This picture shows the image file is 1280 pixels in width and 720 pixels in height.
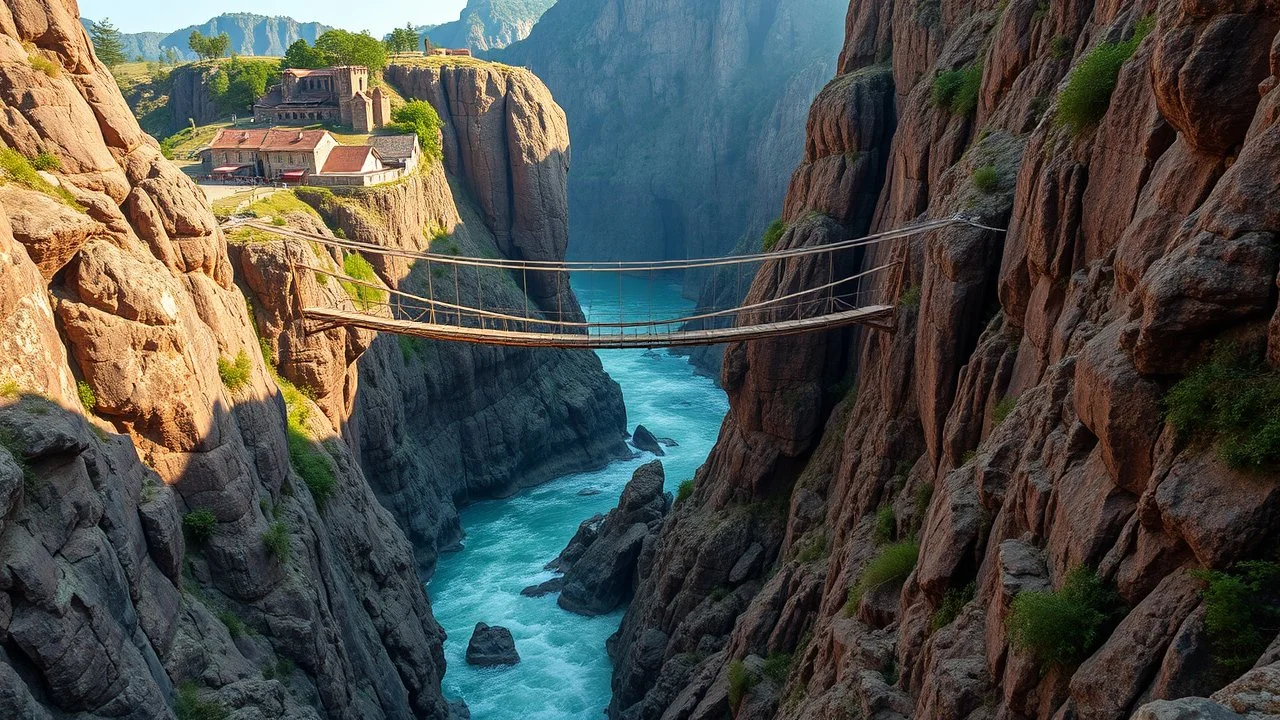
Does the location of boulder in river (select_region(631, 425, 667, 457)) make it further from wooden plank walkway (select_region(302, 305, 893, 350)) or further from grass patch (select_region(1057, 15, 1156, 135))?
grass patch (select_region(1057, 15, 1156, 135))

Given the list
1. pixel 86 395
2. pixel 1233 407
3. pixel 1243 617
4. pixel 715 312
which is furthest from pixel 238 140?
pixel 1243 617

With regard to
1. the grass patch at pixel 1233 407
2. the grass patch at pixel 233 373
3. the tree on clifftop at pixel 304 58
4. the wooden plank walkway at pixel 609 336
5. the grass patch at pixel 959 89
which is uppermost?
the tree on clifftop at pixel 304 58

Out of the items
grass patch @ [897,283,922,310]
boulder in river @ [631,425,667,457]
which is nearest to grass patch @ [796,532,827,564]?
grass patch @ [897,283,922,310]

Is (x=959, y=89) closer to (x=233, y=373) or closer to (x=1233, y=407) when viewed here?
(x=1233, y=407)

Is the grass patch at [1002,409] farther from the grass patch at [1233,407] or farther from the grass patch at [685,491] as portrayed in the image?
the grass patch at [685,491]

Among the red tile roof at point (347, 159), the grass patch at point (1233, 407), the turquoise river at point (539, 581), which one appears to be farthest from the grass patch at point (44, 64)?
the red tile roof at point (347, 159)

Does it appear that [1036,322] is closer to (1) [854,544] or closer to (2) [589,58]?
(1) [854,544]
